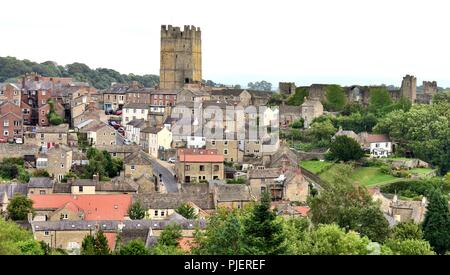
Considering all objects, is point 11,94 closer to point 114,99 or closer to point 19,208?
point 114,99

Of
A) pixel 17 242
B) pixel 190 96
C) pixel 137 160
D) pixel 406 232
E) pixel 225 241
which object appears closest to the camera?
pixel 225 241

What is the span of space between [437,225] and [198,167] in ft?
42.8

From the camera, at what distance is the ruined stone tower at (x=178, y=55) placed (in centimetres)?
5950

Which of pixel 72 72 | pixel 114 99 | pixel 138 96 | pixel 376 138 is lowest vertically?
pixel 376 138

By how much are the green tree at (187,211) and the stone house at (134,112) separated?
64.4 feet

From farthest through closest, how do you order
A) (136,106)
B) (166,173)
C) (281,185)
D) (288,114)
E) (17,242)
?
(288,114), (136,106), (166,173), (281,185), (17,242)

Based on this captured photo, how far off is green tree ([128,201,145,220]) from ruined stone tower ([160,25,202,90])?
91.2 feet

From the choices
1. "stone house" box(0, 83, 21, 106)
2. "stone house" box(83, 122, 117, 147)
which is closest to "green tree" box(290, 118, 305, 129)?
"stone house" box(83, 122, 117, 147)

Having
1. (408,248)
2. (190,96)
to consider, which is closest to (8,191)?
(408,248)

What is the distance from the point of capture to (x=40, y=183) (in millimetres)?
35312

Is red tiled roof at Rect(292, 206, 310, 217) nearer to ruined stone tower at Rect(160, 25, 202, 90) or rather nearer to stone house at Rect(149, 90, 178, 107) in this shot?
stone house at Rect(149, 90, 178, 107)
